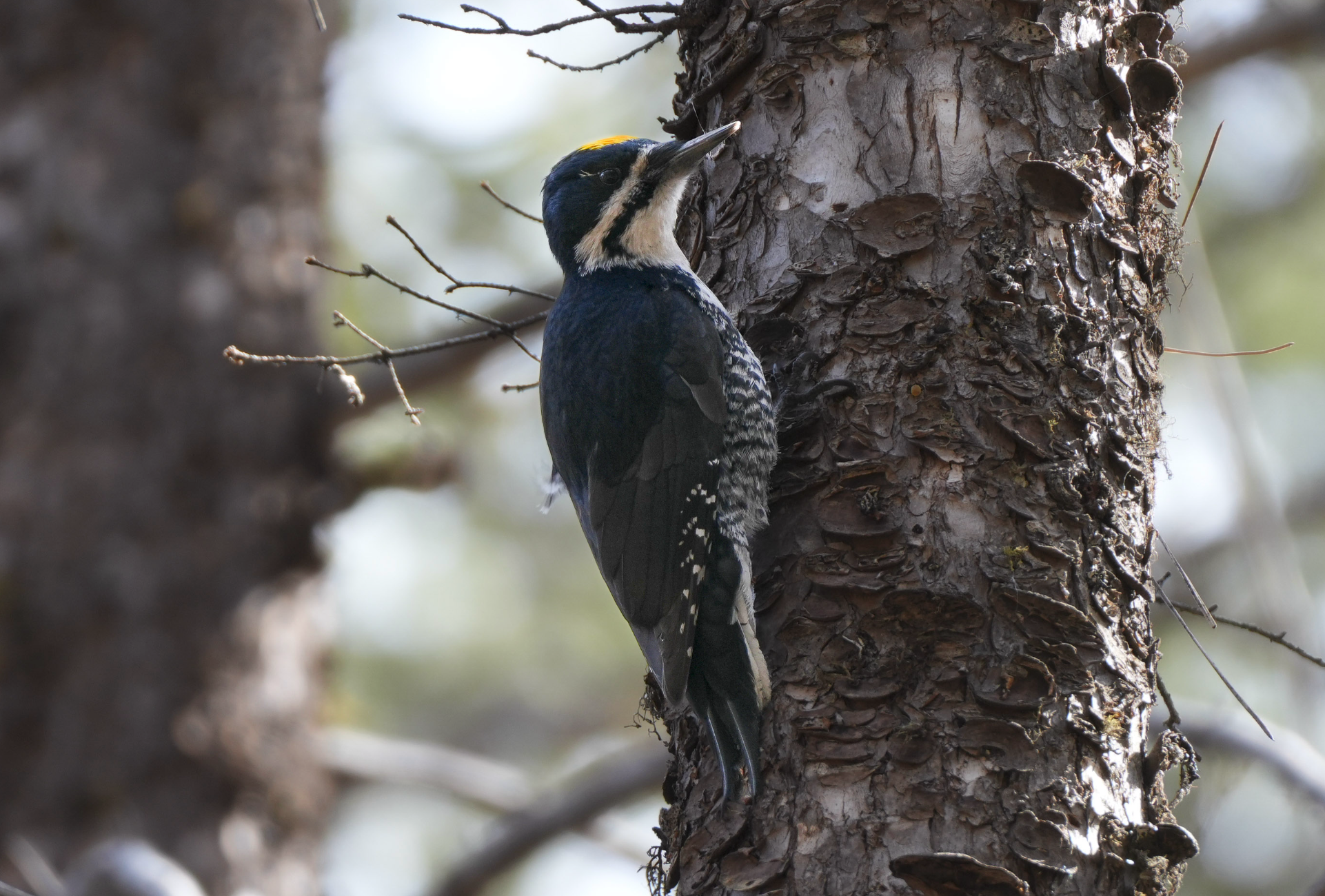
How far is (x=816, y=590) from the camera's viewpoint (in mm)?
2254

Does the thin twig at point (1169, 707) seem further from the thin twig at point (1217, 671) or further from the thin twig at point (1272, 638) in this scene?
the thin twig at point (1272, 638)

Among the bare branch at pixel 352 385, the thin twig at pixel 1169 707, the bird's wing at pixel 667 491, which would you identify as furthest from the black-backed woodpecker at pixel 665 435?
the thin twig at pixel 1169 707

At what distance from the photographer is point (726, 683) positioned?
2291 millimetres

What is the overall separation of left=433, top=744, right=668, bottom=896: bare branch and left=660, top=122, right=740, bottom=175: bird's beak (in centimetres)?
229

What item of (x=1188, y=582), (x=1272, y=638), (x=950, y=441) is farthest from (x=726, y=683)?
(x=1272, y=638)

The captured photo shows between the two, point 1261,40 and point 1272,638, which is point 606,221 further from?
point 1261,40

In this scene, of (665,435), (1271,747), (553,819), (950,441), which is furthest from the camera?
(553,819)

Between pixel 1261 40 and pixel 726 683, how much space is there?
12.5 ft

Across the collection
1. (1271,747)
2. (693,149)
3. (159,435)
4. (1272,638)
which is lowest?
(1272,638)

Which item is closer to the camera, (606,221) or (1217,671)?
(1217,671)

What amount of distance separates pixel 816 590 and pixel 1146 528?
0.64 m

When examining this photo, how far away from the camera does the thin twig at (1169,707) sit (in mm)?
2265

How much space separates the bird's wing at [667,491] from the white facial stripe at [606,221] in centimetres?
50

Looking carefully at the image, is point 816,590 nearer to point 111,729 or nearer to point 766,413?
point 766,413
